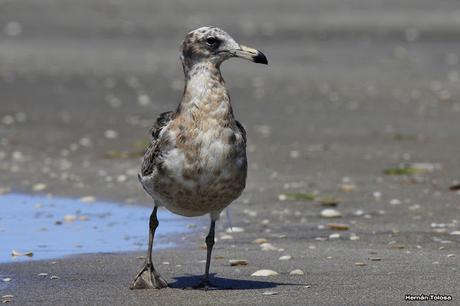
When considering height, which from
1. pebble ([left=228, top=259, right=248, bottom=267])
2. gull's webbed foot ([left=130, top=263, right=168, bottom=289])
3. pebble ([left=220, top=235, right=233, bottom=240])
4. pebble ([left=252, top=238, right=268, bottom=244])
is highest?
pebble ([left=220, top=235, right=233, bottom=240])

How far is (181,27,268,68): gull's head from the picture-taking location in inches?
346

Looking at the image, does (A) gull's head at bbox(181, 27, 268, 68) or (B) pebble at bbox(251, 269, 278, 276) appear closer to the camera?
(A) gull's head at bbox(181, 27, 268, 68)

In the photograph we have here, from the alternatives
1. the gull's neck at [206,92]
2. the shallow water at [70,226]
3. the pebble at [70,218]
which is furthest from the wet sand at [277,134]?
the gull's neck at [206,92]

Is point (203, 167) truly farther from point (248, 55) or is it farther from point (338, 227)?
point (338, 227)

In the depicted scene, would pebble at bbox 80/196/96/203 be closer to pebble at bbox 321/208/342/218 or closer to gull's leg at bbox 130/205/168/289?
pebble at bbox 321/208/342/218

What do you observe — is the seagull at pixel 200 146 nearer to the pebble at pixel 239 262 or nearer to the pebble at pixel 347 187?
the pebble at pixel 239 262

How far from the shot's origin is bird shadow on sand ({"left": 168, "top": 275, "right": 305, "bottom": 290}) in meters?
8.88

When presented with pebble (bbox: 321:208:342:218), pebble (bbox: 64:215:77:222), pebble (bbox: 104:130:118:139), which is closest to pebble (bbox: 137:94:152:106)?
pebble (bbox: 104:130:118:139)

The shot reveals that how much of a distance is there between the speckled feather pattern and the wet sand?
2.38 feet

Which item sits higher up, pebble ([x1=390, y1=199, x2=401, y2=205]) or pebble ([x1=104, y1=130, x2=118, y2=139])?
pebble ([x1=104, y1=130, x2=118, y2=139])

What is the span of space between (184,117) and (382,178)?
606 cm

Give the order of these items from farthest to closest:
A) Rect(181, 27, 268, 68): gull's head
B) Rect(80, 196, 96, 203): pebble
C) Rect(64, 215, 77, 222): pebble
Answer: Rect(80, 196, 96, 203): pebble < Rect(64, 215, 77, 222): pebble < Rect(181, 27, 268, 68): gull's head

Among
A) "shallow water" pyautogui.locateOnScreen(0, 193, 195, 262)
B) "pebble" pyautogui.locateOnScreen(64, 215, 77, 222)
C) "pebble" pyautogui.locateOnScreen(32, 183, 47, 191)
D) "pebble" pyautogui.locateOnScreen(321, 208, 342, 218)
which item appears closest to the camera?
"shallow water" pyautogui.locateOnScreen(0, 193, 195, 262)

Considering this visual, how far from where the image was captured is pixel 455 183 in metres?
13.8
